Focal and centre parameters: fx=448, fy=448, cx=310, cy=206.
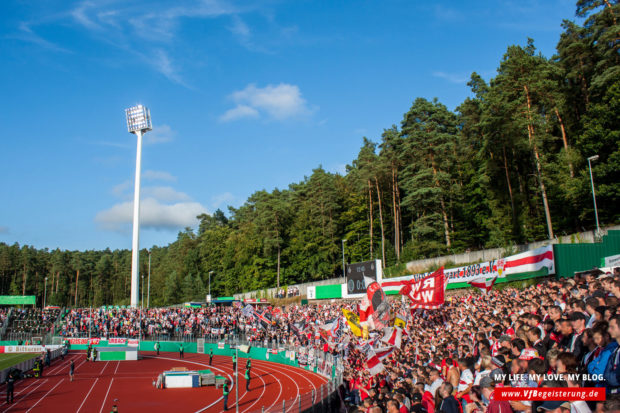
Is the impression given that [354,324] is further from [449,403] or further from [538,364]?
[538,364]

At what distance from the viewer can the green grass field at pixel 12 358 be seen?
1494 inches

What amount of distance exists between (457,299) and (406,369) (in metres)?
14.5

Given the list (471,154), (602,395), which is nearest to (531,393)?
(602,395)

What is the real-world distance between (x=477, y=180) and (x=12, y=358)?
52.7m

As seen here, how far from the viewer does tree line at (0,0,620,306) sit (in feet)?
127

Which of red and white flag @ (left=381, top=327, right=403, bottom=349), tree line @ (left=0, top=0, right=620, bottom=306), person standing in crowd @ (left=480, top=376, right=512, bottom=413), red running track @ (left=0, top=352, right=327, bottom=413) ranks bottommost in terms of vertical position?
red running track @ (left=0, top=352, right=327, bottom=413)

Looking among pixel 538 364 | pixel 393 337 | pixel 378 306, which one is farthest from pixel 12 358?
pixel 538 364

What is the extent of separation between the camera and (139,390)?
3050 cm

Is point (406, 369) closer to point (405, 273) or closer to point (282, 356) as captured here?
point (282, 356)

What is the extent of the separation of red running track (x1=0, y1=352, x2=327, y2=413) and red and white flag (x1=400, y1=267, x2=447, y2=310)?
701cm

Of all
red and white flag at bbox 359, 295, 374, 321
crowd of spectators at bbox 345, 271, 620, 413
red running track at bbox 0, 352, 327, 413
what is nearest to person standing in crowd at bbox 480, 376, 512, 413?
crowd of spectators at bbox 345, 271, 620, 413

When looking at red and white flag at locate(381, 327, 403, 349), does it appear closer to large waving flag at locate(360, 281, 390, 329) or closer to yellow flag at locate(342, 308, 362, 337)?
large waving flag at locate(360, 281, 390, 329)

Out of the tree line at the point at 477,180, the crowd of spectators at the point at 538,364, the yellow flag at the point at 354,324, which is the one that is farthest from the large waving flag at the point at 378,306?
the tree line at the point at 477,180

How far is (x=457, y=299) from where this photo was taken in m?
27.5
